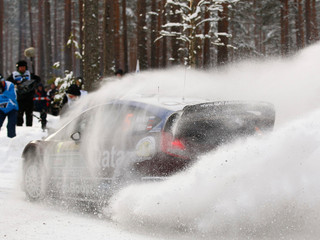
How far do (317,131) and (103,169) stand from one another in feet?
8.03

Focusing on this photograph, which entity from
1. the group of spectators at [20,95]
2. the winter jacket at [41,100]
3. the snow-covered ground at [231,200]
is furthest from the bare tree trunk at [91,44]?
the snow-covered ground at [231,200]

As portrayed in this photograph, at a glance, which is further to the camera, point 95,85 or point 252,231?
point 95,85

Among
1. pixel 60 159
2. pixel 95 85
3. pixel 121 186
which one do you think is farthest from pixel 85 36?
pixel 121 186

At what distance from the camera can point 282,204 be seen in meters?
4.91

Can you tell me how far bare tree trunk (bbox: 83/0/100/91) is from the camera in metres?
15.0

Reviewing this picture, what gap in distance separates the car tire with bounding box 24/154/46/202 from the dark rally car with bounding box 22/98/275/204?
0.04ft

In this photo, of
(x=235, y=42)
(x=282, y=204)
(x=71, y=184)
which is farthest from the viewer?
(x=235, y=42)

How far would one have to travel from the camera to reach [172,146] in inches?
215

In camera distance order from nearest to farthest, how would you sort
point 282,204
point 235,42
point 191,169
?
point 282,204
point 191,169
point 235,42

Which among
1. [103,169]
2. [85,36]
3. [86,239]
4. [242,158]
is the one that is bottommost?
[86,239]

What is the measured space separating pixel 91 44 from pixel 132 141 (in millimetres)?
9767

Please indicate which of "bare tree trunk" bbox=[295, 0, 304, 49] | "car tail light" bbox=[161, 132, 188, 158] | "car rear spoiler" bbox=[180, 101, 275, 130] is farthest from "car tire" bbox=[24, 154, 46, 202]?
"bare tree trunk" bbox=[295, 0, 304, 49]

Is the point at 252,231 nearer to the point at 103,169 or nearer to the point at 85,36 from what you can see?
the point at 103,169

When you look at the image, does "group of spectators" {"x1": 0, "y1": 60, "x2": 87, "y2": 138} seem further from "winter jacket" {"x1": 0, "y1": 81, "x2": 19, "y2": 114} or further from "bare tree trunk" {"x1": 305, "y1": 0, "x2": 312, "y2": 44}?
"bare tree trunk" {"x1": 305, "y1": 0, "x2": 312, "y2": 44}
